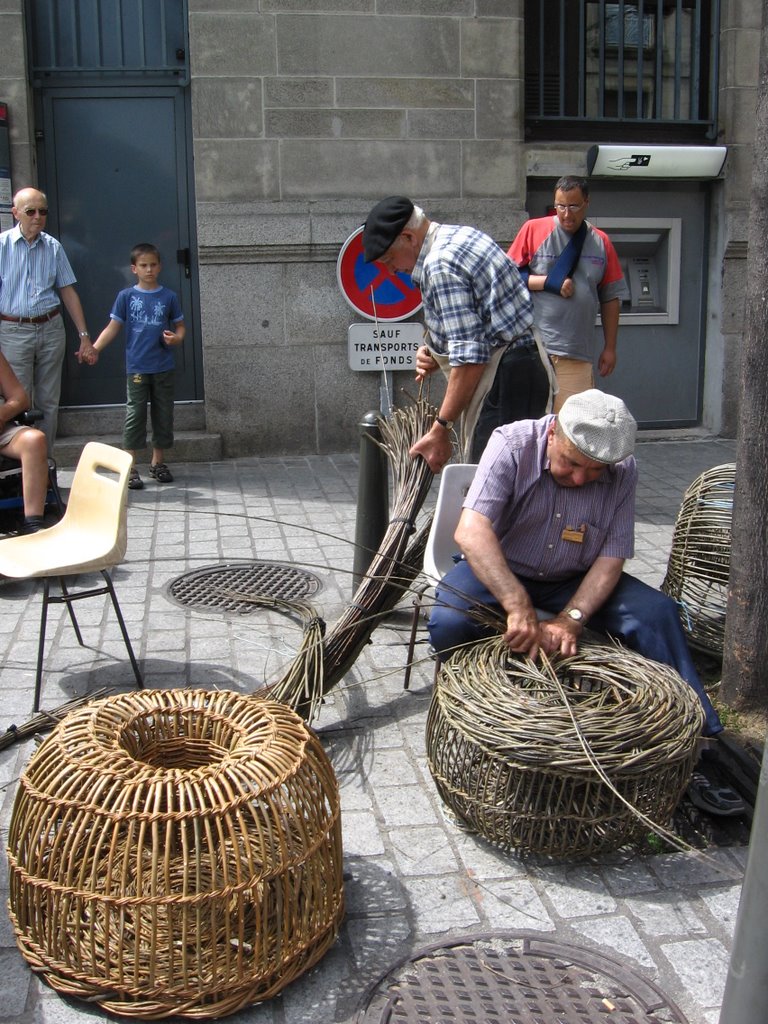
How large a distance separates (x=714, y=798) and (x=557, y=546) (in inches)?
36.6

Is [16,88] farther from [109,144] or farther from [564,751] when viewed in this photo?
[564,751]

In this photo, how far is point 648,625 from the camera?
3600 mm

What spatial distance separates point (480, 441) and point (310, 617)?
3.45ft

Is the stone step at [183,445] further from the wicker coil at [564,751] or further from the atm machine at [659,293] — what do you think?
the wicker coil at [564,751]

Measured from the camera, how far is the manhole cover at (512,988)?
260 centimetres

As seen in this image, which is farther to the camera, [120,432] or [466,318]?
[120,432]

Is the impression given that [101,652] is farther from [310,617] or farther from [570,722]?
[570,722]

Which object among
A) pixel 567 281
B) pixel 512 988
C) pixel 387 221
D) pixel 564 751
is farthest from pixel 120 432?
pixel 512 988

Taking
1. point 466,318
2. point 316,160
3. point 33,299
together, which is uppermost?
point 316,160

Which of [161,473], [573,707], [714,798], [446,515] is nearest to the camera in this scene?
[573,707]

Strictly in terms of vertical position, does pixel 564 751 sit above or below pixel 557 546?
below

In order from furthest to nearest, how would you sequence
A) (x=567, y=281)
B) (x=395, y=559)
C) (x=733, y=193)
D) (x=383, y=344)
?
(x=733, y=193) < (x=383, y=344) < (x=567, y=281) < (x=395, y=559)

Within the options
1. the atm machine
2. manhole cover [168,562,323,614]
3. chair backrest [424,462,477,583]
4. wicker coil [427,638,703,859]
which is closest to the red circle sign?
the atm machine

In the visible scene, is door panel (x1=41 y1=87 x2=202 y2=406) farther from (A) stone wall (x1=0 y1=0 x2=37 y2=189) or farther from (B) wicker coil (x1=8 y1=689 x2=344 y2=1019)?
(B) wicker coil (x1=8 y1=689 x2=344 y2=1019)
